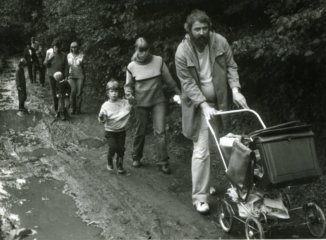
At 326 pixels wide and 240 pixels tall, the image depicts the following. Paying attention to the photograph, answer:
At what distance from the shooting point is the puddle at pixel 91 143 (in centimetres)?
1012

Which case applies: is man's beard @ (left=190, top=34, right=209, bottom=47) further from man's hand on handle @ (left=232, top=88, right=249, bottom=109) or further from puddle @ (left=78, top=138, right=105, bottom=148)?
puddle @ (left=78, top=138, right=105, bottom=148)

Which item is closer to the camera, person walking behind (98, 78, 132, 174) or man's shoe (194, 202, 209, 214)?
man's shoe (194, 202, 209, 214)

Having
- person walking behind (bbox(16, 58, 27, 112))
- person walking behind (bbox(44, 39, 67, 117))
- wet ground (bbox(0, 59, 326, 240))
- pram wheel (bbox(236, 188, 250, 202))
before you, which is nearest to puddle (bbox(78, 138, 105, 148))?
wet ground (bbox(0, 59, 326, 240))

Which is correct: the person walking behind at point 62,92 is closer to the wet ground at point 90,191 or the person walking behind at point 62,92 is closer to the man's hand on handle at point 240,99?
the wet ground at point 90,191

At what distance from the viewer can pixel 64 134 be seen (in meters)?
11.1

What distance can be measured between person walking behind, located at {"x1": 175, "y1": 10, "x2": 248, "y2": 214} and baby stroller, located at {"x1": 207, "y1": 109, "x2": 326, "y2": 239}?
2.06 ft

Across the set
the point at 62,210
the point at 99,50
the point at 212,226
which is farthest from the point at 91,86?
the point at 212,226

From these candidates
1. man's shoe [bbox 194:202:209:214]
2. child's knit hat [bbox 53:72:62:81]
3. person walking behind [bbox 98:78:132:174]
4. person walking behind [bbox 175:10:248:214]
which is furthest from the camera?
child's knit hat [bbox 53:72:62:81]

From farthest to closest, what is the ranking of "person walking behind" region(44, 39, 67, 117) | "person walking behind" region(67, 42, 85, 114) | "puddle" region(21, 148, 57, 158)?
"person walking behind" region(44, 39, 67, 117) → "person walking behind" region(67, 42, 85, 114) → "puddle" region(21, 148, 57, 158)

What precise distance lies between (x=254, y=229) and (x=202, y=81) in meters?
1.99

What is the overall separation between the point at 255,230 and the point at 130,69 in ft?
12.8

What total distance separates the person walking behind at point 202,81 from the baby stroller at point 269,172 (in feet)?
2.06

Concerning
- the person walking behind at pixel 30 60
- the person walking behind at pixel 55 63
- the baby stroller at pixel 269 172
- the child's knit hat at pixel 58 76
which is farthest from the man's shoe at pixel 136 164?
the person walking behind at pixel 30 60

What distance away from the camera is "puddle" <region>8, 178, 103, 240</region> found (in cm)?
595
